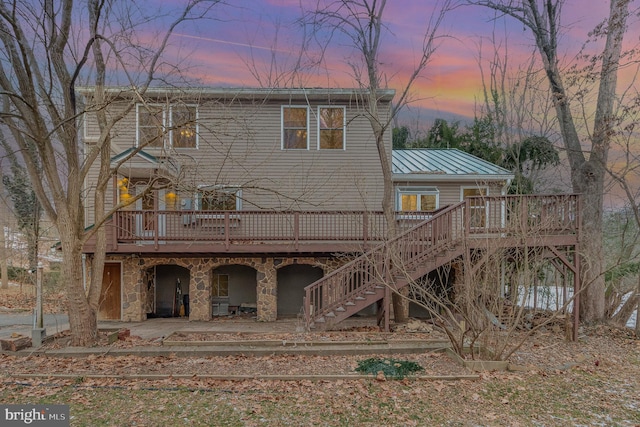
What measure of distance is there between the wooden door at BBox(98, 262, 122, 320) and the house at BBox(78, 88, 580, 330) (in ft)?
0.11

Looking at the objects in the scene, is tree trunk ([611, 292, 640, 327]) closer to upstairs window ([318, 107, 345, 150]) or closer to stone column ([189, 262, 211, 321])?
upstairs window ([318, 107, 345, 150])

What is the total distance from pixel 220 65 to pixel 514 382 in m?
11.8

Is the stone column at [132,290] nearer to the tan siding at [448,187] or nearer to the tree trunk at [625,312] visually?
the tan siding at [448,187]

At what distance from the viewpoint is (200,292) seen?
11.9 metres

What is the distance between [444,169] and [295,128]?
561 centimetres

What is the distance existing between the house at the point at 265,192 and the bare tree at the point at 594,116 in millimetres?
2260

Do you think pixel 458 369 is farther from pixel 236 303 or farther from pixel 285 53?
pixel 285 53

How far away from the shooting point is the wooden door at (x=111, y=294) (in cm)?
1228

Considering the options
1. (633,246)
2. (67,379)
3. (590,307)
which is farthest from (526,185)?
(67,379)

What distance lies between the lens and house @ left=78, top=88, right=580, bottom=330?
38.5ft

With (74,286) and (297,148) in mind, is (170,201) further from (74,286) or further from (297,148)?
(74,286)

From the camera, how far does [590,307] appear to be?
36.0ft

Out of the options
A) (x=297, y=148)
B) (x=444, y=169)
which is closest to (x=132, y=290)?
(x=297, y=148)
